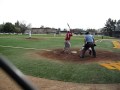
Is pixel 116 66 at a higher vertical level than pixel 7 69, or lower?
lower

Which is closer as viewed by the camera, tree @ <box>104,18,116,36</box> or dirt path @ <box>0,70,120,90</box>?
dirt path @ <box>0,70,120,90</box>

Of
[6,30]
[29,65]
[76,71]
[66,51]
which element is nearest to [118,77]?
[76,71]

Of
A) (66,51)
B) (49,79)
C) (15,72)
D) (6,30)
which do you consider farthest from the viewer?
(6,30)

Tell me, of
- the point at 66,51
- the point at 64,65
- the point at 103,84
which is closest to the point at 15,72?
the point at 103,84

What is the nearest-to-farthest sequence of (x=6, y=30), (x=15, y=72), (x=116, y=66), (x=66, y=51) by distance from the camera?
(x=15, y=72) → (x=116, y=66) → (x=66, y=51) → (x=6, y=30)

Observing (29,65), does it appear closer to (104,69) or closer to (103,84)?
(104,69)

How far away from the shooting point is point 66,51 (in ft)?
66.3

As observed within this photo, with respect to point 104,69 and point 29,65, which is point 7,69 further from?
point 29,65

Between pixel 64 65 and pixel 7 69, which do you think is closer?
pixel 7 69

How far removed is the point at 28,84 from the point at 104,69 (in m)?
11.8

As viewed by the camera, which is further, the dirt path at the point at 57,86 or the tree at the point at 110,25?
the tree at the point at 110,25

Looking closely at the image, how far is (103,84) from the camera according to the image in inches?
397

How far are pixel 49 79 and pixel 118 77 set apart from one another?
2.86 meters

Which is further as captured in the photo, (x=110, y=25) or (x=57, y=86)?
(x=110, y=25)
